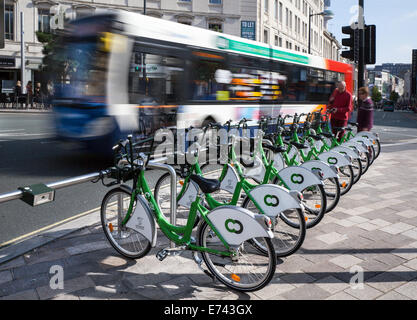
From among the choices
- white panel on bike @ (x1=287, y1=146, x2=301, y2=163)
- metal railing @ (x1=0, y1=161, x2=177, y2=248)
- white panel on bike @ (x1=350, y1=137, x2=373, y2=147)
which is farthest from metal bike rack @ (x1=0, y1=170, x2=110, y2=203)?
white panel on bike @ (x1=350, y1=137, x2=373, y2=147)

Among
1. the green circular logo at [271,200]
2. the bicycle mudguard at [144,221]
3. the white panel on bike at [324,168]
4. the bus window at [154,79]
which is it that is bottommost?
the bicycle mudguard at [144,221]

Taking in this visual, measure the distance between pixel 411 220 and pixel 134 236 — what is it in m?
3.54


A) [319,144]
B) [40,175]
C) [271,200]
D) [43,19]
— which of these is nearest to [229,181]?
[271,200]

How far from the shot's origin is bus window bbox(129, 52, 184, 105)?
9539 millimetres

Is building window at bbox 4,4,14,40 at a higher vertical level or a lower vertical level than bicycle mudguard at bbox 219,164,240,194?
higher

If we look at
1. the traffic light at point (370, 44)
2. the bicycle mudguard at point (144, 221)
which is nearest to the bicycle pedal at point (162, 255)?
the bicycle mudguard at point (144, 221)

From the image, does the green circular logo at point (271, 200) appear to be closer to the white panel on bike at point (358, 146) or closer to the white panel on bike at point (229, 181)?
the white panel on bike at point (229, 181)

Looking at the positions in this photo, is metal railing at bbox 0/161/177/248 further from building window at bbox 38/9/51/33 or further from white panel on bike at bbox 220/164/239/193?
building window at bbox 38/9/51/33

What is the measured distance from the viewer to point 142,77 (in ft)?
31.8

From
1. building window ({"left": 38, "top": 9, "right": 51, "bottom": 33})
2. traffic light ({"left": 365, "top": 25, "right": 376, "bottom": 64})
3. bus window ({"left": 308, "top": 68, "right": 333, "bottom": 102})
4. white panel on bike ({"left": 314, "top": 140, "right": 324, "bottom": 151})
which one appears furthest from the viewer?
building window ({"left": 38, "top": 9, "right": 51, "bottom": 33})

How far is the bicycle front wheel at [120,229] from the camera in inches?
167

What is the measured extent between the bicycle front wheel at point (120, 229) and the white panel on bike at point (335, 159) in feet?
10.7

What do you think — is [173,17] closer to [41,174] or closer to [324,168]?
[41,174]

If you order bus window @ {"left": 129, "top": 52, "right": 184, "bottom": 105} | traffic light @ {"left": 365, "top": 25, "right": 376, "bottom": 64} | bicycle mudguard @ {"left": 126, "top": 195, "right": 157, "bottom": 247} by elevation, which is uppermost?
traffic light @ {"left": 365, "top": 25, "right": 376, "bottom": 64}
